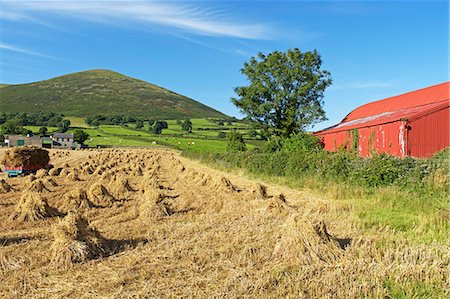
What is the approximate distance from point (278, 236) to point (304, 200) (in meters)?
6.17

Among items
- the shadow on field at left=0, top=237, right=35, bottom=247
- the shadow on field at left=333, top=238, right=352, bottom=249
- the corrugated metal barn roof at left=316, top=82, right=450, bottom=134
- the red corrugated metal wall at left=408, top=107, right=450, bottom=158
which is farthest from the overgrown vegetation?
the shadow on field at left=0, top=237, right=35, bottom=247

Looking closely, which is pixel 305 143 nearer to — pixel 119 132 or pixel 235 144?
pixel 235 144

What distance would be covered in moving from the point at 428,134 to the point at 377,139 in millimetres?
2913

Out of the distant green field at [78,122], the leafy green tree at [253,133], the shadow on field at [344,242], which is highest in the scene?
the distant green field at [78,122]

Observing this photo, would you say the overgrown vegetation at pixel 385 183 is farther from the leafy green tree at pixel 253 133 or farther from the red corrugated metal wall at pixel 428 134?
the leafy green tree at pixel 253 133

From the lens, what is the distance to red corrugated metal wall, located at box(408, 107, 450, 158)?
20.0m

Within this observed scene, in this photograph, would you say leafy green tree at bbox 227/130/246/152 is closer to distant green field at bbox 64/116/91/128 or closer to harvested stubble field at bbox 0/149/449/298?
harvested stubble field at bbox 0/149/449/298

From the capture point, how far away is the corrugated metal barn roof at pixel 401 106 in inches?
896

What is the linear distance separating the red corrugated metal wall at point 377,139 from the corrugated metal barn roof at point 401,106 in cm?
33

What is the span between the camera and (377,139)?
→ 2252 cm

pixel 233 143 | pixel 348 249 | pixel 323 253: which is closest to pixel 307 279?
pixel 323 253

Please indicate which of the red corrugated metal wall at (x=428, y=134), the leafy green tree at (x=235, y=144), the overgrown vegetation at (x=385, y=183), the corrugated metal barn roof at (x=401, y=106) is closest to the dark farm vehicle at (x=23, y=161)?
the overgrown vegetation at (x=385, y=183)

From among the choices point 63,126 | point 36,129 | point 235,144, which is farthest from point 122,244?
point 36,129

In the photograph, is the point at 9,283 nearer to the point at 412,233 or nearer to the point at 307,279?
the point at 307,279
